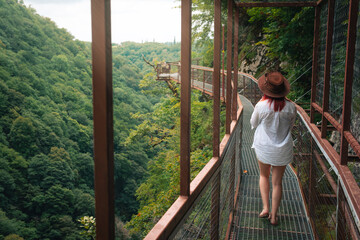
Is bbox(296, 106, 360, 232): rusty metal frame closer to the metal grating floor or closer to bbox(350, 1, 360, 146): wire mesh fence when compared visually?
bbox(350, 1, 360, 146): wire mesh fence

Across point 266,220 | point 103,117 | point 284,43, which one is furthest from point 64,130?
point 103,117

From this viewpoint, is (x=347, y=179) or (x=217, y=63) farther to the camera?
(x=217, y=63)

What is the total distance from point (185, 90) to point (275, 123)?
1.66m

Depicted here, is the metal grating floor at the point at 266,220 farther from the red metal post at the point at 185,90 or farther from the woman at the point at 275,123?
the red metal post at the point at 185,90

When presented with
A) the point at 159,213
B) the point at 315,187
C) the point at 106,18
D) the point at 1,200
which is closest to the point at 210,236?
the point at 315,187

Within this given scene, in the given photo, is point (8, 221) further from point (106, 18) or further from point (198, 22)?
point (106, 18)

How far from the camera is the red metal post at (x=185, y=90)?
166 cm

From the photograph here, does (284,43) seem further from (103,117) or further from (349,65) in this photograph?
(103,117)

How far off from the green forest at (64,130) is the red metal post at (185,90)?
42.4ft

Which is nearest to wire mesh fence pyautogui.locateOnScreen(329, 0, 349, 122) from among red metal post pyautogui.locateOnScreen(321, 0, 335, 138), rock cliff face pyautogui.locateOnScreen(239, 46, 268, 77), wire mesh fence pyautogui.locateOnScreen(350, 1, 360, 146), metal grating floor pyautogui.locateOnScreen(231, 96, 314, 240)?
red metal post pyautogui.locateOnScreen(321, 0, 335, 138)

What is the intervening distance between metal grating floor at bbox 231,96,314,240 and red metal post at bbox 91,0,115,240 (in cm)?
279

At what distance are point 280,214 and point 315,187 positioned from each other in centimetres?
86

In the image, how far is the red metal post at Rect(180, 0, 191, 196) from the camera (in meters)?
1.66

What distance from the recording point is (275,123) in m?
3.19
